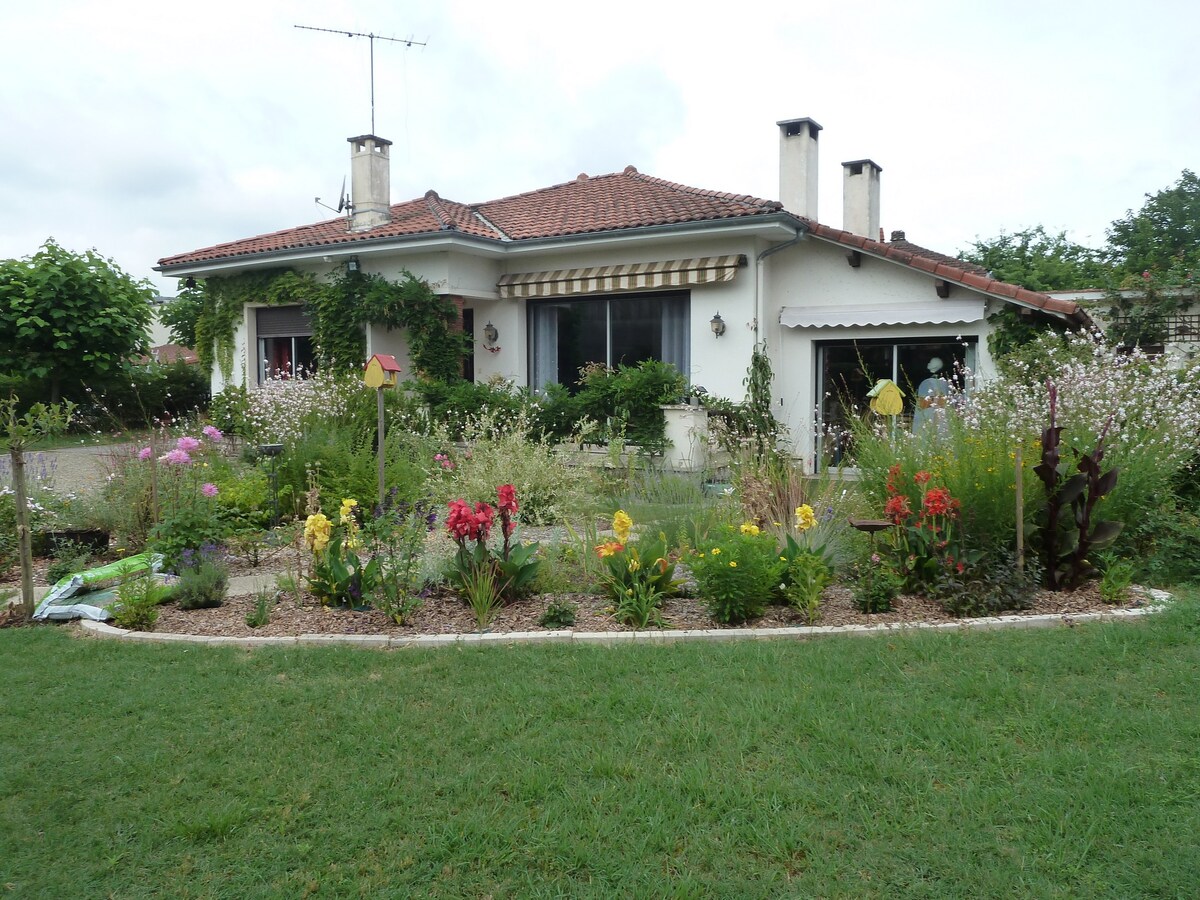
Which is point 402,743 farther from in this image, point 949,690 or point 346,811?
point 949,690

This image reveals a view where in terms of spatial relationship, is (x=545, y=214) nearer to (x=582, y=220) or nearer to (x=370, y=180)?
(x=582, y=220)

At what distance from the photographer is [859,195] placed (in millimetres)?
17500

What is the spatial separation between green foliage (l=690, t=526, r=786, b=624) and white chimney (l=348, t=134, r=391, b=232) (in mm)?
12671

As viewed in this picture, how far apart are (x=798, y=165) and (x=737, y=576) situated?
11.4 meters

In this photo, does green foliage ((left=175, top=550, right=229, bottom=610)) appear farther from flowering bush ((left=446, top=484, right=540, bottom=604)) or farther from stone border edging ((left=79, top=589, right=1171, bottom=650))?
flowering bush ((left=446, top=484, right=540, bottom=604))

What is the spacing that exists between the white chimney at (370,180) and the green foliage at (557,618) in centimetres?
1248

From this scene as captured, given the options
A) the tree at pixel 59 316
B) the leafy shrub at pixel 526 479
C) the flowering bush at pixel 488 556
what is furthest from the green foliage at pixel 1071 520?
the tree at pixel 59 316

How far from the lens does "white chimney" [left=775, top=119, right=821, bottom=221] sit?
15312mm

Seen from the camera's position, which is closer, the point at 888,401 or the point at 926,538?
the point at 926,538

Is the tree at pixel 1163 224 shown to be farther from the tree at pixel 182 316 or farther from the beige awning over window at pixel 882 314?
the tree at pixel 182 316

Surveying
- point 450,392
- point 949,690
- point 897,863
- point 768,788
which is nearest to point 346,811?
point 768,788

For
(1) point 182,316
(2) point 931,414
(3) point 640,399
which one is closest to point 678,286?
(3) point 640,399

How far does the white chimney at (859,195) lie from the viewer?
57.2 ft

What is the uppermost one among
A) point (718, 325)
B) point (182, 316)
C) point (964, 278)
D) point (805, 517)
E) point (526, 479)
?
point (182, 316)
